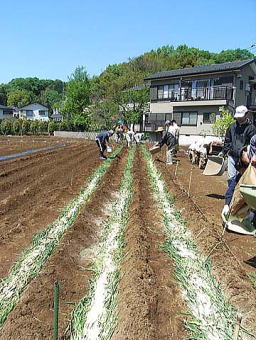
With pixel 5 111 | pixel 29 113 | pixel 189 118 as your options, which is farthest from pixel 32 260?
pixel 29 113

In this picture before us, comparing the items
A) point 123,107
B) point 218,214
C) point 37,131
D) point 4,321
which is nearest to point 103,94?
point 123,107

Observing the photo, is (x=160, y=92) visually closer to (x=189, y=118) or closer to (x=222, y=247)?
(x=189, y=118)

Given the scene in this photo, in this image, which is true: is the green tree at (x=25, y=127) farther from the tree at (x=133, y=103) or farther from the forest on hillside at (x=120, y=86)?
the tree at (x=133, y=103)

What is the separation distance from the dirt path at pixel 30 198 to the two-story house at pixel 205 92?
53.1 feet

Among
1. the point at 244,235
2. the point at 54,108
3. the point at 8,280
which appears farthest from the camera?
the point at 54,108

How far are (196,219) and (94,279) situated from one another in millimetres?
2150

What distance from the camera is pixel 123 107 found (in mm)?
35500

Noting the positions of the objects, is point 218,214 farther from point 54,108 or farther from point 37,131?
point 54,108

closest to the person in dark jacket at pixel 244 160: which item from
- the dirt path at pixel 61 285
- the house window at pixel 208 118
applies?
the dirt path at pixel 61 285

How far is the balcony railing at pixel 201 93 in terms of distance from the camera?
24422 millimetres

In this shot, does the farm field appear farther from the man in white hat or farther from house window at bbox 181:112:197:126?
house window at bbox 181:112:197:126

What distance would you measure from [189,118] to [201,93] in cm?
207

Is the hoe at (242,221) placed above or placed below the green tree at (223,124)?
below

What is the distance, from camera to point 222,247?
13.0ft
